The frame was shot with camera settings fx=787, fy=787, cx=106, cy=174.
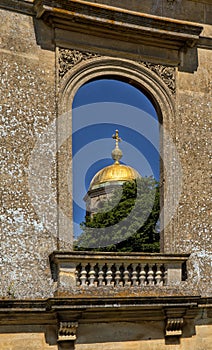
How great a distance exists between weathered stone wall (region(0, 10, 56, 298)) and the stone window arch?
15cm

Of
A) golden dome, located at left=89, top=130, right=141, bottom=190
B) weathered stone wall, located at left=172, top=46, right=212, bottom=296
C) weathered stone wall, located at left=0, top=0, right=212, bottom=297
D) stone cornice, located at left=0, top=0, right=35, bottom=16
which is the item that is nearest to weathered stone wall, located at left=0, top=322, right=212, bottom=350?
weathered stone wall, located at left=0, top=0, right=212, bottom=297

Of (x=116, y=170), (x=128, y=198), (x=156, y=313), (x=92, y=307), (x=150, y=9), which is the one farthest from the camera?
(x=116, y=170)

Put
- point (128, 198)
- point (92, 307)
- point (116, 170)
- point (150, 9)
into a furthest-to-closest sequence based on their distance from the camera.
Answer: point (116, 170)
point (128, 198)
point (150, 9)
point (92, 307)

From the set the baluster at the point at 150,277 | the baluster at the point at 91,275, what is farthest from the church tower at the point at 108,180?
the baluster at the point at 91,275

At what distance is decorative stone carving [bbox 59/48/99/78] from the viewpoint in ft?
35.0

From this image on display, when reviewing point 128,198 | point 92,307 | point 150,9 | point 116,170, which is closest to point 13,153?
point 92,307

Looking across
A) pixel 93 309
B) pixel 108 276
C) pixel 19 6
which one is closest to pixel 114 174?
pixel 19 6

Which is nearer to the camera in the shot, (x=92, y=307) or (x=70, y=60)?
(x=92, y=307)

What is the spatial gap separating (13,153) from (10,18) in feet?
5.89

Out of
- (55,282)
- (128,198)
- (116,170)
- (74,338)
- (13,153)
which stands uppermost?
(116,170)

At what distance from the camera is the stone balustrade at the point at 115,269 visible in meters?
9.98

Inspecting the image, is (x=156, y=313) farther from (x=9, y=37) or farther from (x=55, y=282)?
(x=9, y=37)

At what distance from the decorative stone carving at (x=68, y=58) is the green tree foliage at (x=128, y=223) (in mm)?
15469

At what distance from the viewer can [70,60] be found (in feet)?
35.3
